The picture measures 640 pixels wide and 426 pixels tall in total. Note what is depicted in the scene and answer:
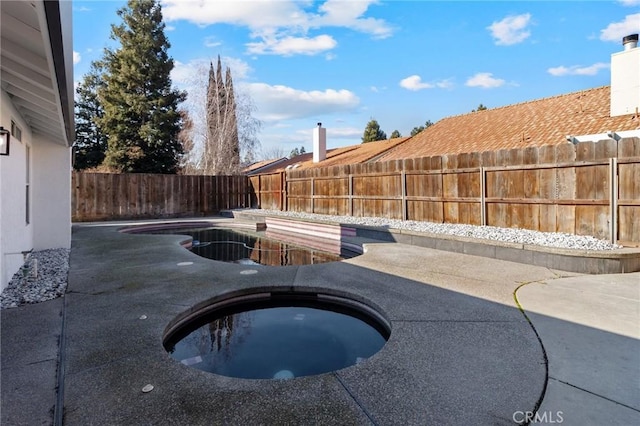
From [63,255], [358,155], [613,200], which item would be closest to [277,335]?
[63,255]

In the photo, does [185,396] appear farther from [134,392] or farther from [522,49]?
[522,49]

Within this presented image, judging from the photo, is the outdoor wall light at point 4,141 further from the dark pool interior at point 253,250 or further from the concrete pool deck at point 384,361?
the dark pool interior at point 253,250

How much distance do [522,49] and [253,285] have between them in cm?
1180

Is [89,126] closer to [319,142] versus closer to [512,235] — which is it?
[319,142]

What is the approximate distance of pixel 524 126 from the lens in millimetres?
11891

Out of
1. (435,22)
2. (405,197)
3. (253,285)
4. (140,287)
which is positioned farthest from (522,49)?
(140,287)

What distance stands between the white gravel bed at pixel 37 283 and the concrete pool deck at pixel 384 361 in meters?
0.21

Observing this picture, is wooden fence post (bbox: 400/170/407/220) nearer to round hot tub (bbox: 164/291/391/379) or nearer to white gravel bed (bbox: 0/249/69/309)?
round hot tub (bbox: 164/291/391/379)

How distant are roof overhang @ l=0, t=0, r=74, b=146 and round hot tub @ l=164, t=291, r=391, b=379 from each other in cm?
247

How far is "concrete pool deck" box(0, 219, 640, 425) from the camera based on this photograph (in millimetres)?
1940

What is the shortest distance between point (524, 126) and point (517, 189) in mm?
6155

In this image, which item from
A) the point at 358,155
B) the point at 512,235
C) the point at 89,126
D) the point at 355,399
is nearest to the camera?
the point at 355,399

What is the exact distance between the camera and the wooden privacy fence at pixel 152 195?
14.2m

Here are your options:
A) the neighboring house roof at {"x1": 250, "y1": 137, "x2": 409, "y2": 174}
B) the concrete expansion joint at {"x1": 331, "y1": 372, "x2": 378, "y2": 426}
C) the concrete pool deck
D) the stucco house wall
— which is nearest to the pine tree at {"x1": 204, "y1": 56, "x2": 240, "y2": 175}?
the neighboring house roof at {"x1": 250, "y1": 137, "x2": 409, "y2": 174}
